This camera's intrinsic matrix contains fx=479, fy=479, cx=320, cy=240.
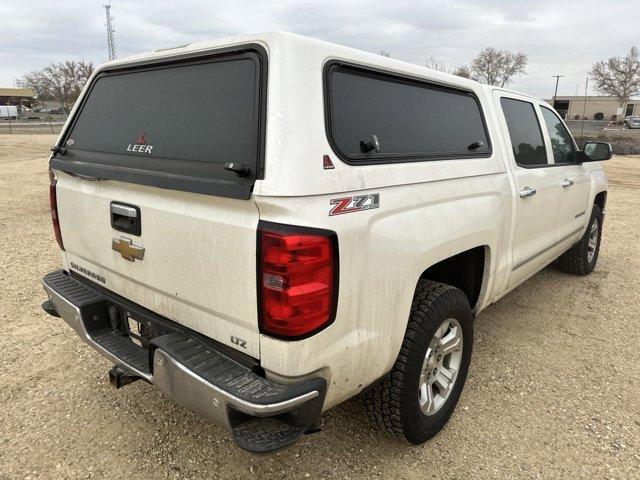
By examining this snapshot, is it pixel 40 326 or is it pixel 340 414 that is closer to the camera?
pixel 340 414

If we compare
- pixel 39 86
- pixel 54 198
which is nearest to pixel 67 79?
pixel 39 86

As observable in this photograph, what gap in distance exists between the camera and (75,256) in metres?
2.82

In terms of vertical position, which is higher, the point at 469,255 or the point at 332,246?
the point at 332,246

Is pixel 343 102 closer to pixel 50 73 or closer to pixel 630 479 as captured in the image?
pixel 630 479

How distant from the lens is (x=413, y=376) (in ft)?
7.75

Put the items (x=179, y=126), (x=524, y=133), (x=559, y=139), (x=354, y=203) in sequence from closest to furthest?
1. (x=354, y=203)
2. (x=179, y=126)
3. (x=524, y=133)
4. (x=559, y=139)

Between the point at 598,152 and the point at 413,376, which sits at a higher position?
the point at 598,152

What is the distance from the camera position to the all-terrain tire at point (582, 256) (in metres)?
5.12

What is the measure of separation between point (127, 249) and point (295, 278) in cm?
102

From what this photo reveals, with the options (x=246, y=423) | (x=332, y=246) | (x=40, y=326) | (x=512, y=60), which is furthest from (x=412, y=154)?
(x=512, y=60)

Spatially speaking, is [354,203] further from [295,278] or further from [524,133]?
[524,133]

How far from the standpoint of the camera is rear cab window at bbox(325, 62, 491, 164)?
2004 millimetres

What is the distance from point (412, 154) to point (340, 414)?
1.59 meters

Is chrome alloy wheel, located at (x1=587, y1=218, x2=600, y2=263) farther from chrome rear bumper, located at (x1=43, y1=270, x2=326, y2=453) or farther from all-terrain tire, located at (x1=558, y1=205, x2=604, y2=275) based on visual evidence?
chrome rear bumper, located at (x1=43, y1=270, x2=326, y2=453)
